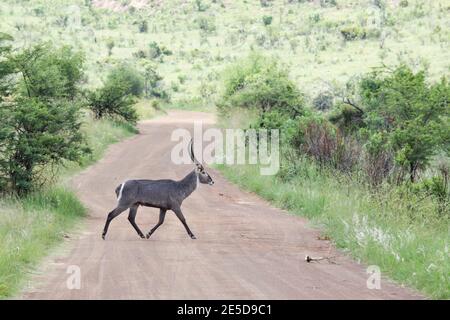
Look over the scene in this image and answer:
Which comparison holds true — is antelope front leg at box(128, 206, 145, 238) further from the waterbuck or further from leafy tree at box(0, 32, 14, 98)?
leafy tree at box(0, 32, 14, 98)

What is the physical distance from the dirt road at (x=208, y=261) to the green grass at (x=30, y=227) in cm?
25

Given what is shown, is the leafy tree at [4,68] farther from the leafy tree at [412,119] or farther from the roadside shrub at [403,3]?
the roadside shrub at [403,3]

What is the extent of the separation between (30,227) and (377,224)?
206 inches

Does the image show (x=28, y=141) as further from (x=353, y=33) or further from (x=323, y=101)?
(x=353, y=33)

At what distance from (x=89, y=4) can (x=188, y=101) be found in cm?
3932

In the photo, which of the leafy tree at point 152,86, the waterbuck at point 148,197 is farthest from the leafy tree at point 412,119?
the leafy tree at point 152,86

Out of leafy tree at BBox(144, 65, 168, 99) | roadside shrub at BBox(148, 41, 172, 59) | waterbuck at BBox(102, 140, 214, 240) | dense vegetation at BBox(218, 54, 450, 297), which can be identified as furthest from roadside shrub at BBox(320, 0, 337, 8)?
waterbuck at BBox(102, 140, 214, 240)

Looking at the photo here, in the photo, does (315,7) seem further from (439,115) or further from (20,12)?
(439,115)

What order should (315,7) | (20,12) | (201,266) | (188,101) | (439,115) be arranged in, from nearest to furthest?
1. (201,266)
2. (439,115)
3. (188,101)
4. (315,7)
5. (20,12)

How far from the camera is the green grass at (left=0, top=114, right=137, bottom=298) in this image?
374 inches

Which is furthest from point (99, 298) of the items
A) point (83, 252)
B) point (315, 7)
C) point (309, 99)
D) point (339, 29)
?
point (315, 7)

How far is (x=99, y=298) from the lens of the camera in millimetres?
8305

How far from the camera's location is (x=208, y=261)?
10648mm
